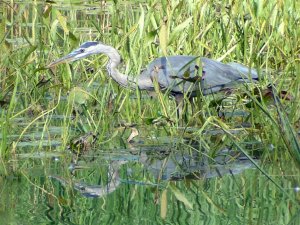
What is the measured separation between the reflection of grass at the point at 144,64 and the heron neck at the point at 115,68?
0.07 metres

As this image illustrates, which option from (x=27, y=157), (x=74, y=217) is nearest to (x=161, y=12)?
(x=27, y=157)

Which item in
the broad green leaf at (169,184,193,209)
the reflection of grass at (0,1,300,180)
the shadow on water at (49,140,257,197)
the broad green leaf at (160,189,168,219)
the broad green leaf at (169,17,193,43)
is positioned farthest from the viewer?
the broad green leaf at (169,17,193,43)

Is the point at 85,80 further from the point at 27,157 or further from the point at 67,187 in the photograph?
the point at 67,187

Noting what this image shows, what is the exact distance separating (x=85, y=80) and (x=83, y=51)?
0.66 m

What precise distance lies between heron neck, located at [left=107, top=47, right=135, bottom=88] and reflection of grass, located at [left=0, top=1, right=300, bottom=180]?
0.22 ft

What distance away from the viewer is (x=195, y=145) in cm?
538

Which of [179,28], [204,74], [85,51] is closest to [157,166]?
[179,28]

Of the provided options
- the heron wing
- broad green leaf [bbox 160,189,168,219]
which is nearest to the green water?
broad green leaf [bbox 160,189,168,219]

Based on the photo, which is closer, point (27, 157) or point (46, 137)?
point (27, 157)

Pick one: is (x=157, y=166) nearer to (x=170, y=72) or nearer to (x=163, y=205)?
(x=163, y=205)

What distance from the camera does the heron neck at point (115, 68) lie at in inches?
260

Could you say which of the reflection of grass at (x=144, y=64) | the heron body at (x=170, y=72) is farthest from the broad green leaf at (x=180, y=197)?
the heron body at (x=170, y=72)

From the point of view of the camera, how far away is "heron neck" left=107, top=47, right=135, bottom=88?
6.59 metres

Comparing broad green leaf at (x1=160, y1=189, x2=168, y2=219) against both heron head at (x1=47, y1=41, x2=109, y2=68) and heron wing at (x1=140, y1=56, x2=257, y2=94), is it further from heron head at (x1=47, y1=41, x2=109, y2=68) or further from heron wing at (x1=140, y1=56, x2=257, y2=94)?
heron head at (x1=47, y1=41, x2=109, y2=68)
